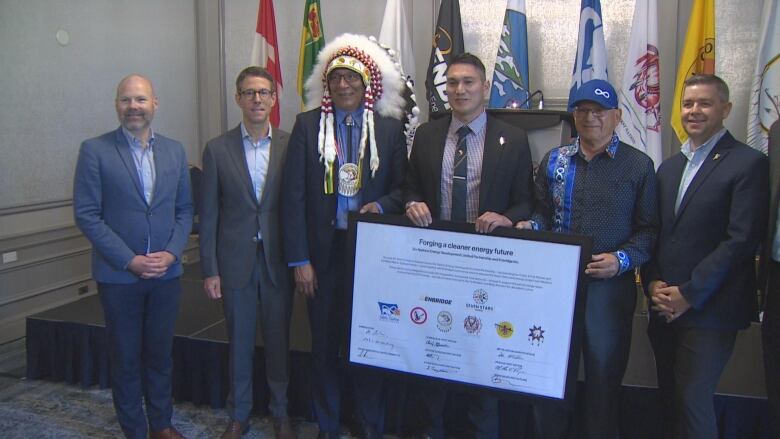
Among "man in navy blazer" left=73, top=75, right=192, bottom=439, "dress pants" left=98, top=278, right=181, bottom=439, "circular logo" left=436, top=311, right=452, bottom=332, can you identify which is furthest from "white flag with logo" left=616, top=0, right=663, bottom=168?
"dress pants" left=98, top=278, right=181, bottom=439

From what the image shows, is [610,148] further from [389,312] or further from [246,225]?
[246,225]

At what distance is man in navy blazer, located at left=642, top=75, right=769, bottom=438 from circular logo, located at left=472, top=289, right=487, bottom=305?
0.56 metres

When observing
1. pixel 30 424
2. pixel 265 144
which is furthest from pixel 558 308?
pixel 30 424

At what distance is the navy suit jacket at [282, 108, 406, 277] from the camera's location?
2.15 metres

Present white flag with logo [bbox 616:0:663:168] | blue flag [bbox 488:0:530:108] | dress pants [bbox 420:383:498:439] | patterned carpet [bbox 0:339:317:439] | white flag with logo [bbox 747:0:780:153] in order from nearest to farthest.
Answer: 1. dress pants [bbox 420:383:498:439]
2. patterned carpet [bbox 0:339:317:439]
3. white flag with logo [bbox 747:0:780:153]
4. white flag with logo [bbox 616:0:663:168]
5. blue flag [bbox 488:0:530:108]

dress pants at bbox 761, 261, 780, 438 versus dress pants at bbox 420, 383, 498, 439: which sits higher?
dress pants at bbox 761, 261, 780, 438

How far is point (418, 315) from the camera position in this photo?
1.97m

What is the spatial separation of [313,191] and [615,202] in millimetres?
1093

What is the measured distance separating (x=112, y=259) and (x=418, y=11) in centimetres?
352

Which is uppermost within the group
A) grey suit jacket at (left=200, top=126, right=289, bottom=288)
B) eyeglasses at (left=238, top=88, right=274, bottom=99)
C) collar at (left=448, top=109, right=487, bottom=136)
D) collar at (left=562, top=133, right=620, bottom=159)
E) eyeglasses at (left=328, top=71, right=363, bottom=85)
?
eyeglasses at (left=328, top=71, right=363, bottom=85)

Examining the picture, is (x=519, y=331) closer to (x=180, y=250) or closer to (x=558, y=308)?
(x=558, y=308)

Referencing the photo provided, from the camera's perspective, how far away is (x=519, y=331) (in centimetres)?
185

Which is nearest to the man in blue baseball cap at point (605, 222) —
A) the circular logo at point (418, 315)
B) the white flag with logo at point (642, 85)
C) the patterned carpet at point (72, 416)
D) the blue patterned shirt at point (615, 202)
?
the blue patterned shirt at point (615, 202)

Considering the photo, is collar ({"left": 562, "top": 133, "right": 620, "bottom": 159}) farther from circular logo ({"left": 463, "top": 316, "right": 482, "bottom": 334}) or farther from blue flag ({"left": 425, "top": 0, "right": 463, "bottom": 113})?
blue flag ({"left": 425, "top": 0, "right": 463, "bottom": 113})
